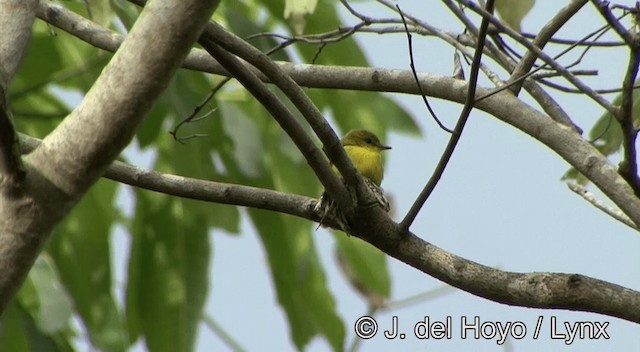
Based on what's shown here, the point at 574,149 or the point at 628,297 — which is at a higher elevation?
the point at 574,149

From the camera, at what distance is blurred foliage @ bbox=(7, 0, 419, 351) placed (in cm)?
506

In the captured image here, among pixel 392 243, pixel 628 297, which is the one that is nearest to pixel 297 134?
pixel 392 243

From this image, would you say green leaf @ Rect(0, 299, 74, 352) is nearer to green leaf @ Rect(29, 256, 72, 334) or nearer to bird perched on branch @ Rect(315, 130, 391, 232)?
green leaf @ Rect(29, 256, 72, 334)

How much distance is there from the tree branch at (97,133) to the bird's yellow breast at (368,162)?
130 inches

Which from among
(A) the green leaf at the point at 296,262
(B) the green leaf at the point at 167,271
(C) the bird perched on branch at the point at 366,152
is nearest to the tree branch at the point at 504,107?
(A) the green leaf at the point at 296,262

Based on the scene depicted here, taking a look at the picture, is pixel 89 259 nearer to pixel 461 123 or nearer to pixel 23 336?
pixel 23 336

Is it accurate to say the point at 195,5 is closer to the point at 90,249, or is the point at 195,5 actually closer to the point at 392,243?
the point at 392,243

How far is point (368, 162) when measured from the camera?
575 centimetres

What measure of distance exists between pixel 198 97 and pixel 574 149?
6.59 feet

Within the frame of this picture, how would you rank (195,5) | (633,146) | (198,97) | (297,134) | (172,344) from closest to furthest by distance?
(195,5), (633,146), (297,134), (198,97), (172,344)

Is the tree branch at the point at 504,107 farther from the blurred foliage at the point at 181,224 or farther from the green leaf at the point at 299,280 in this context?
A: the green leaf at the point at 299,280

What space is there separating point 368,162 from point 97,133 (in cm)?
346

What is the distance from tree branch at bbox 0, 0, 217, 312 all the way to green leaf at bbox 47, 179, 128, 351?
112 inches

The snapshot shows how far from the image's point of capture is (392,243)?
131 inches
